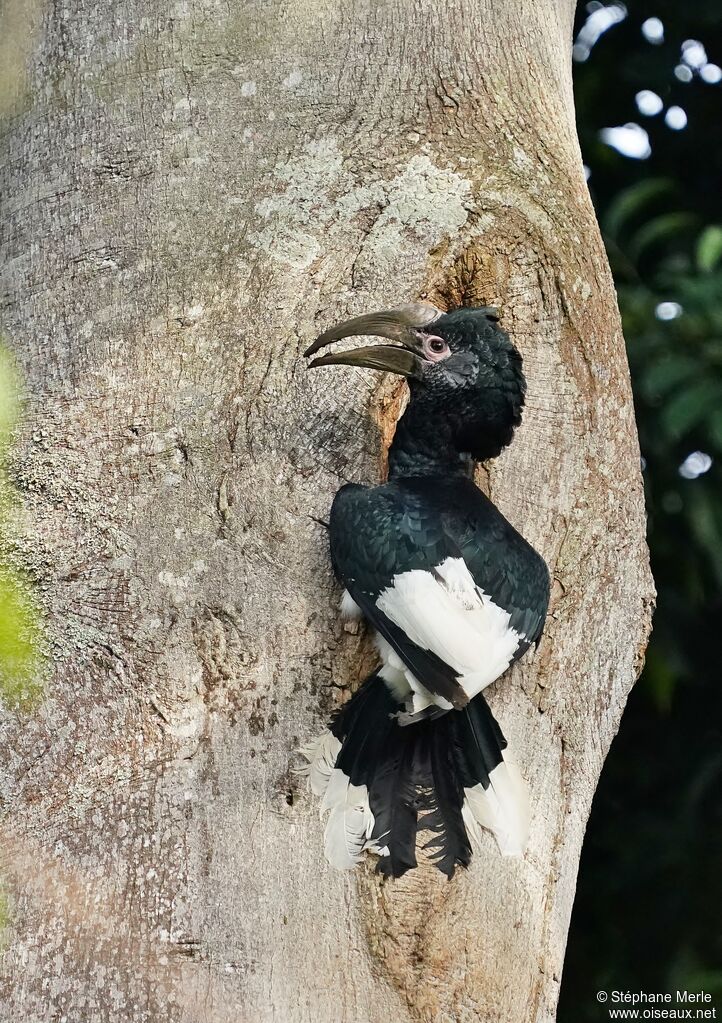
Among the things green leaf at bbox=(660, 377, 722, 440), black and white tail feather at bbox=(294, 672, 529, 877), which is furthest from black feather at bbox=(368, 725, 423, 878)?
green leaf at bbox=(660, 377, 722, 440)

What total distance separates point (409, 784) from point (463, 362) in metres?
0.67

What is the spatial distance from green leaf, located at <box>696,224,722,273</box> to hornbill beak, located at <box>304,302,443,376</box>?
52.5 inches

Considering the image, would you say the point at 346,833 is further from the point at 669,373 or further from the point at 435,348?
the point at 669,373

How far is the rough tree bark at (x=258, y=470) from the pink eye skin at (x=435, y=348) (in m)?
0.10

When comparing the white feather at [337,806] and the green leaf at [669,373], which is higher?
the green leaf at [669,373]

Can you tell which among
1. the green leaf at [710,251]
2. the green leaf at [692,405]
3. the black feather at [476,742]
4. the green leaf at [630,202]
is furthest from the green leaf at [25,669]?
the green leaf at [630,202]

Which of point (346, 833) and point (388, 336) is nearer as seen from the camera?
point (346, 833)

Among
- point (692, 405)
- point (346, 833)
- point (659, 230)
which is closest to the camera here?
point (346, 833)

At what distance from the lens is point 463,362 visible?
201 cm

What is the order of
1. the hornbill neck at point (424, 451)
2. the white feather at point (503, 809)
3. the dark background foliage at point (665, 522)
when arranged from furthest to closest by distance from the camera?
the dark background foliage at point (665, 522) → the hornbill neck at point (424, 451) → the white feather at point (503, 809)

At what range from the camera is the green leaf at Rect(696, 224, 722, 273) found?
122 inches

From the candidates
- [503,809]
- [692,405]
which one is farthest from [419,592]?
[692,405]

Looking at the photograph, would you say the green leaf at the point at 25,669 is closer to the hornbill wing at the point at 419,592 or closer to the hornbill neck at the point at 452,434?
the hornbill wing at the point at 419,592

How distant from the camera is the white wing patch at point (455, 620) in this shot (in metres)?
1.80
